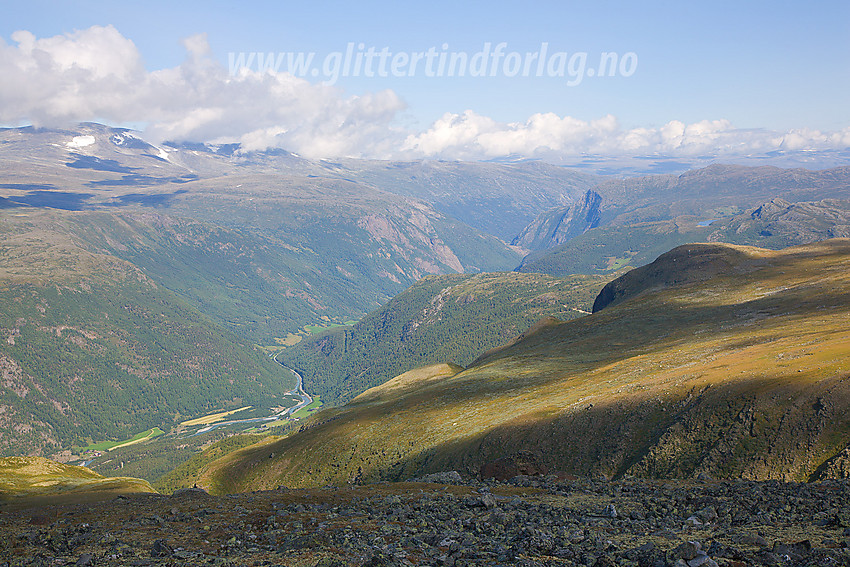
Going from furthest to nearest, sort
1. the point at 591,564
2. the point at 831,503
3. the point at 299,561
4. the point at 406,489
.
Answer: the point at 406,489 < the point at 831,503 < the point at 299,561 < the point at 591,564

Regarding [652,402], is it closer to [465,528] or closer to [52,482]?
[465,528]

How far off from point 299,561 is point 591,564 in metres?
13.9

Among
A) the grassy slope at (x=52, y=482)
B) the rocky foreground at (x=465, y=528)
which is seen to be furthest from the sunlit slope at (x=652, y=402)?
the grassy slope at (x=52, y=482)

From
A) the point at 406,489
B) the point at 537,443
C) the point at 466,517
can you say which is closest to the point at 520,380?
the point at 537,443

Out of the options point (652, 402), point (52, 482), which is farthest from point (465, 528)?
point (52, 482)

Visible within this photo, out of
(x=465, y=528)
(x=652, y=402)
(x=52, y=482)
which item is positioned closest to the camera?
(x=465, y=528)

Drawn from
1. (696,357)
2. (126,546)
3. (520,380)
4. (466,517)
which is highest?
(126,546)

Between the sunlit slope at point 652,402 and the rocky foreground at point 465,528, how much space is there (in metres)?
15.5

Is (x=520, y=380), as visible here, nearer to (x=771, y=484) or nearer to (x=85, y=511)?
(x=771, y=484)

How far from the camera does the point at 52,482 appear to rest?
92812 mm

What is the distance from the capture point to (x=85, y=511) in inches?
1640

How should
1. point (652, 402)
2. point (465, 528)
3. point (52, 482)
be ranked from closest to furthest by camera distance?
point (465, 528) < point (652, 402) < point (52, 482)

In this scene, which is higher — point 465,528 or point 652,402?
point 465,528

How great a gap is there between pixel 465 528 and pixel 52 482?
9196 centimetres
